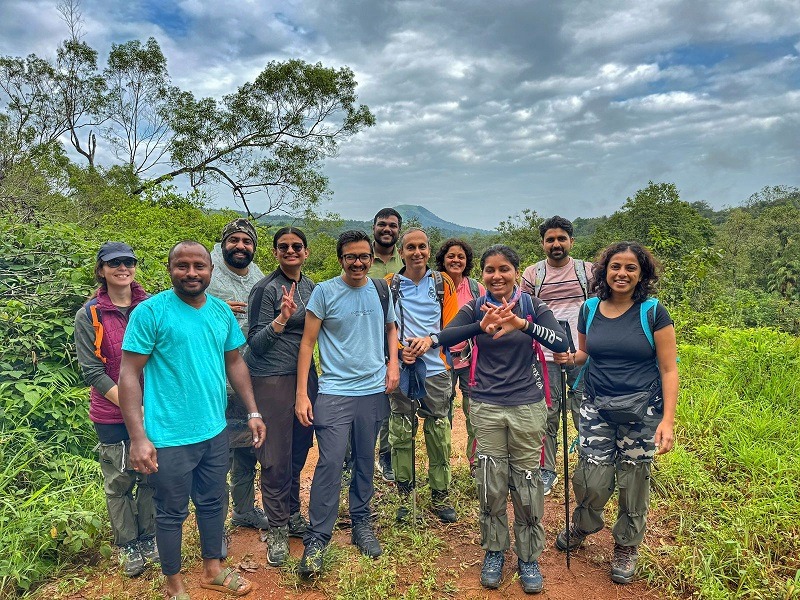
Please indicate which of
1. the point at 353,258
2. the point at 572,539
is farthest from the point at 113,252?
the point at 572,539

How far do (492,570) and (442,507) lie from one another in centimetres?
84

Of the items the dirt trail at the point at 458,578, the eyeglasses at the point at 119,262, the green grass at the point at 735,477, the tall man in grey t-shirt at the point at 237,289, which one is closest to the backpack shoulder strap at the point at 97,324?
the eyeglasses at the point at 119,262

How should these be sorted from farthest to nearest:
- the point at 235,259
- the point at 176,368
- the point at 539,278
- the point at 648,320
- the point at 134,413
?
the point at 539,278, the point at 235,259, the point at 648,320, the point at 176,368, the point at 134,413

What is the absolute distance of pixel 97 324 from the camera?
301 cm

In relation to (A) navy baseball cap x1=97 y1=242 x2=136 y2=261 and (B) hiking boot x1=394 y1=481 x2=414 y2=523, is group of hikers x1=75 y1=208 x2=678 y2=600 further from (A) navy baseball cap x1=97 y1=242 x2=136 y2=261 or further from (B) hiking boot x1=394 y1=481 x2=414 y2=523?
(B) hiking boot x1=394 y1=481 x2=414 y2=523

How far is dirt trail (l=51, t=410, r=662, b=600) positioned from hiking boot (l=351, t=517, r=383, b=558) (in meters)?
0.08

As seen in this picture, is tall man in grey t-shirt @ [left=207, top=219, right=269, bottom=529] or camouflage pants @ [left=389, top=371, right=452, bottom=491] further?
camouflage pants @ [left=389, top=371, right=452, bottom=491]

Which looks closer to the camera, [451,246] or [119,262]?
[119,262]

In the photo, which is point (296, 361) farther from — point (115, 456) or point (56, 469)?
point (56, 469)

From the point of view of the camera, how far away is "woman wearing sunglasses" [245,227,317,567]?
312 cm

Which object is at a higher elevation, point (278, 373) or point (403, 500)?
point (278, 373)

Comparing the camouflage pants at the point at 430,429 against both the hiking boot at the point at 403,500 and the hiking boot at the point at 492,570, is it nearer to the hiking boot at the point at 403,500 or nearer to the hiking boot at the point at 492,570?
the hiking boot at the point at 403,500

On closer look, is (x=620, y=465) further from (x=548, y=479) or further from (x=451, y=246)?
(x=451, y=246)

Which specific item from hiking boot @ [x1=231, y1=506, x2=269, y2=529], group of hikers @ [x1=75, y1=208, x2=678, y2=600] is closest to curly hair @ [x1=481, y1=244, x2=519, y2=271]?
group of hikers @ [x1=75, y1=208, x2=678, y2=600]
